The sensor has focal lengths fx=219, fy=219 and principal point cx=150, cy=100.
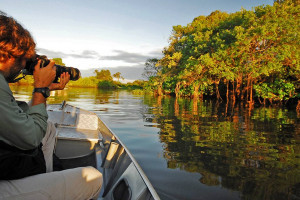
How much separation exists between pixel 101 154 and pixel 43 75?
2409 mm

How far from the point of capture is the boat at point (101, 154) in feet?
6.88

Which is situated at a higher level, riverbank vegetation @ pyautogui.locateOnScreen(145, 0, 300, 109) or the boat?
riverbank vegetation @ pyautogui.locateOnScreen(145, 0, 300, 109)

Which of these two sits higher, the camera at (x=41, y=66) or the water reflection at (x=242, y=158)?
the camera at (x=41, y=66)

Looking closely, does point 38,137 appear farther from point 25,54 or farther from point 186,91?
point 186,91

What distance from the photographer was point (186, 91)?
32.4 metres

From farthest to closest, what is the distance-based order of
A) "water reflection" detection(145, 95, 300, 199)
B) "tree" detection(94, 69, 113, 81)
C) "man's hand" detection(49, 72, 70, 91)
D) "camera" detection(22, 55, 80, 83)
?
"tree" detection(94, 69, 113, 81) → "water reflection" detection(145, 95, 300, 199) → "man's hand" detection(49, 72, 70, 91) → "camera" detection(22, 55, 80, 83)

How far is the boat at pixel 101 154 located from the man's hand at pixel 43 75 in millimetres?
1148

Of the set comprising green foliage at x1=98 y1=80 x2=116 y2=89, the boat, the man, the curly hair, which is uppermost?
green foliage at x1=98 y1=80 x2=116 y2=89

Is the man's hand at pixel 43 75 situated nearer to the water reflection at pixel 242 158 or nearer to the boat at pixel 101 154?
the boat at pixel 101 154

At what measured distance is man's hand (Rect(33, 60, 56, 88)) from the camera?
1543 millimetres

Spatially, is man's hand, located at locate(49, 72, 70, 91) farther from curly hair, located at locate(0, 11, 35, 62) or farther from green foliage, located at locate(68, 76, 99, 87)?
green foliage, located at locate(68, 76, 99, 87)

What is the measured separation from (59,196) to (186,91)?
31468 millimetres

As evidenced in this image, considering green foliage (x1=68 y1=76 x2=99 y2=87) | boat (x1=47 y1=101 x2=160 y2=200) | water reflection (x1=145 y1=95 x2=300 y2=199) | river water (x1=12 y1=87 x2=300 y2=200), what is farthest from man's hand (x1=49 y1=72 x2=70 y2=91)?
green foliage (x1=68 y1=76 x2=99 y2=87)

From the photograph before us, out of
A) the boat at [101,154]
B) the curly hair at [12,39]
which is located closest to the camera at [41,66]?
the curly hair at [12,39]
